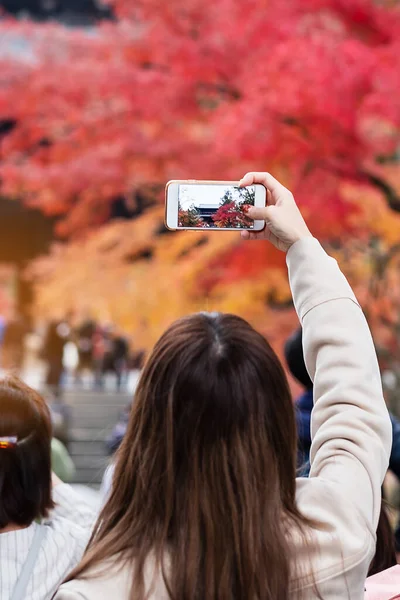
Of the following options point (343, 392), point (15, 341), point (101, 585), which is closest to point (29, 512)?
point (101, 585)

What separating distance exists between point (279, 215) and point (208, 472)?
0.40m

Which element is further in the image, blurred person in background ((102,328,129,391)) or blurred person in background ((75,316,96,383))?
blurred person in background ((75,316,96,383))

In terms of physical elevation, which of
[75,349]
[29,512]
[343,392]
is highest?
[343,392]

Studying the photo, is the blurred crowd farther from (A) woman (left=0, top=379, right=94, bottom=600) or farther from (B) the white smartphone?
(B) the white smartphone

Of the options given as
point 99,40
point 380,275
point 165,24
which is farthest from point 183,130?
point 380,275

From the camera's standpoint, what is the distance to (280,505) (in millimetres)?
938

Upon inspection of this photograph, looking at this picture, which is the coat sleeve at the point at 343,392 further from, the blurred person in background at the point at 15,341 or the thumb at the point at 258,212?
the blurred person in background at the point at 15,341

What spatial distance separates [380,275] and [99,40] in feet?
9.88

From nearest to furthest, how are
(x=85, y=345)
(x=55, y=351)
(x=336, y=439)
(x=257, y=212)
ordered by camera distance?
(x=336, y=439) < (x=257, y=212) < (x=55, y=351) < (x=85, y=345)

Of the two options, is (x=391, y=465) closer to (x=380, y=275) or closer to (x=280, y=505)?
(x=280, y=505)

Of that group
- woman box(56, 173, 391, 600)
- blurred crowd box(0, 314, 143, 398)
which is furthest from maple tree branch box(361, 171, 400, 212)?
blurred crowd box(0, 314, 143, 398)

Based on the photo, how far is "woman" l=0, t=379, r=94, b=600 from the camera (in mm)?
1352

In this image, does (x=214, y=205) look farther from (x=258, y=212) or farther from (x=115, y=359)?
(x=115, y=359)

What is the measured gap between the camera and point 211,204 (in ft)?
3.80
